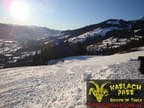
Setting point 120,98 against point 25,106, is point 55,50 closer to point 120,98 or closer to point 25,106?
point 25,106

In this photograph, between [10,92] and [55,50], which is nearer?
[10,92]

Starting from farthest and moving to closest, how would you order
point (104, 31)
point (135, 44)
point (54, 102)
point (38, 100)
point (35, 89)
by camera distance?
point (104, 31) → point (135, 44) → point (35, 89) → point (38, 100) → point (54, 102)

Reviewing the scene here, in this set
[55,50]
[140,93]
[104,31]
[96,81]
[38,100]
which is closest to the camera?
[140,93]

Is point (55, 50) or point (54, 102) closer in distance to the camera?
point (54, 102)

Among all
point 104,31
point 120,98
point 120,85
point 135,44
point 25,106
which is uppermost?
point 104,31

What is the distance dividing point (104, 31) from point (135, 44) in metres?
69.7

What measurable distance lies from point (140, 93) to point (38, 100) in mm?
8335

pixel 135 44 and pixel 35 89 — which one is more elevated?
pixel 135 44

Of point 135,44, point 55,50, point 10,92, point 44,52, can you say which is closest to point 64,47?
point 55,50

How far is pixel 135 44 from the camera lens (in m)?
59.6

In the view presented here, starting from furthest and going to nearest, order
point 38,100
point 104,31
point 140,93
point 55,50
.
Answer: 1. point 104,31
2. point 55,50
3. point 38,100
4. point 140,93

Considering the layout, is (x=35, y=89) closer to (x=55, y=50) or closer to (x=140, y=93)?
(x=140, y=93)

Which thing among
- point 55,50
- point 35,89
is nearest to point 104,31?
point 55,50

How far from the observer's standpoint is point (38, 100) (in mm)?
11766
